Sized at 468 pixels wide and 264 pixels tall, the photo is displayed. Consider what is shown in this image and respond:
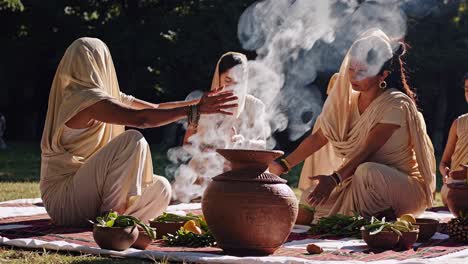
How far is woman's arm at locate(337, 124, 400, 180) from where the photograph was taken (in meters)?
6.98

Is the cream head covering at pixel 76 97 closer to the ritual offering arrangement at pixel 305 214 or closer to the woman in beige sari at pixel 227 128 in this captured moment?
the woman in beige sari at pixel 227 128

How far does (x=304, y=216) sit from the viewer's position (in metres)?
7.06

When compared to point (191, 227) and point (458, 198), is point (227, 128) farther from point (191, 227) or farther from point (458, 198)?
point (458, 198)

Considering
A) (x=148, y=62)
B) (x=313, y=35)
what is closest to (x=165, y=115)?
(x=313, y=35)

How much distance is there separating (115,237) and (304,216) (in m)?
2.35

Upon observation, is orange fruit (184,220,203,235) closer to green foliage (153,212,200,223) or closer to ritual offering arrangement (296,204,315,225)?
green foliage (153,212,200,223)

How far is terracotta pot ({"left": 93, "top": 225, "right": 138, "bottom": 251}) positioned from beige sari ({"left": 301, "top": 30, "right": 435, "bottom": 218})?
238cm

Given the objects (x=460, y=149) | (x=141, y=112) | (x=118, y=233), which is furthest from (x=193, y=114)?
(x=460, y=149)

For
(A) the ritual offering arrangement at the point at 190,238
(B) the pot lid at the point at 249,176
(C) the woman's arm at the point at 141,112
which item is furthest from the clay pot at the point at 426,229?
(C) the woman's arm at the point at 141,112

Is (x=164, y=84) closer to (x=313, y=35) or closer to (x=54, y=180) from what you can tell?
(x=313, y=35)

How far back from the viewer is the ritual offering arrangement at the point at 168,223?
593 centimetres

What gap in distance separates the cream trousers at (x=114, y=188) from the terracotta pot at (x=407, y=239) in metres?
1.91

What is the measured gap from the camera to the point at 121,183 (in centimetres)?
625

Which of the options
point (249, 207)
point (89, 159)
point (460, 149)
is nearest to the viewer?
point (249, 207)
